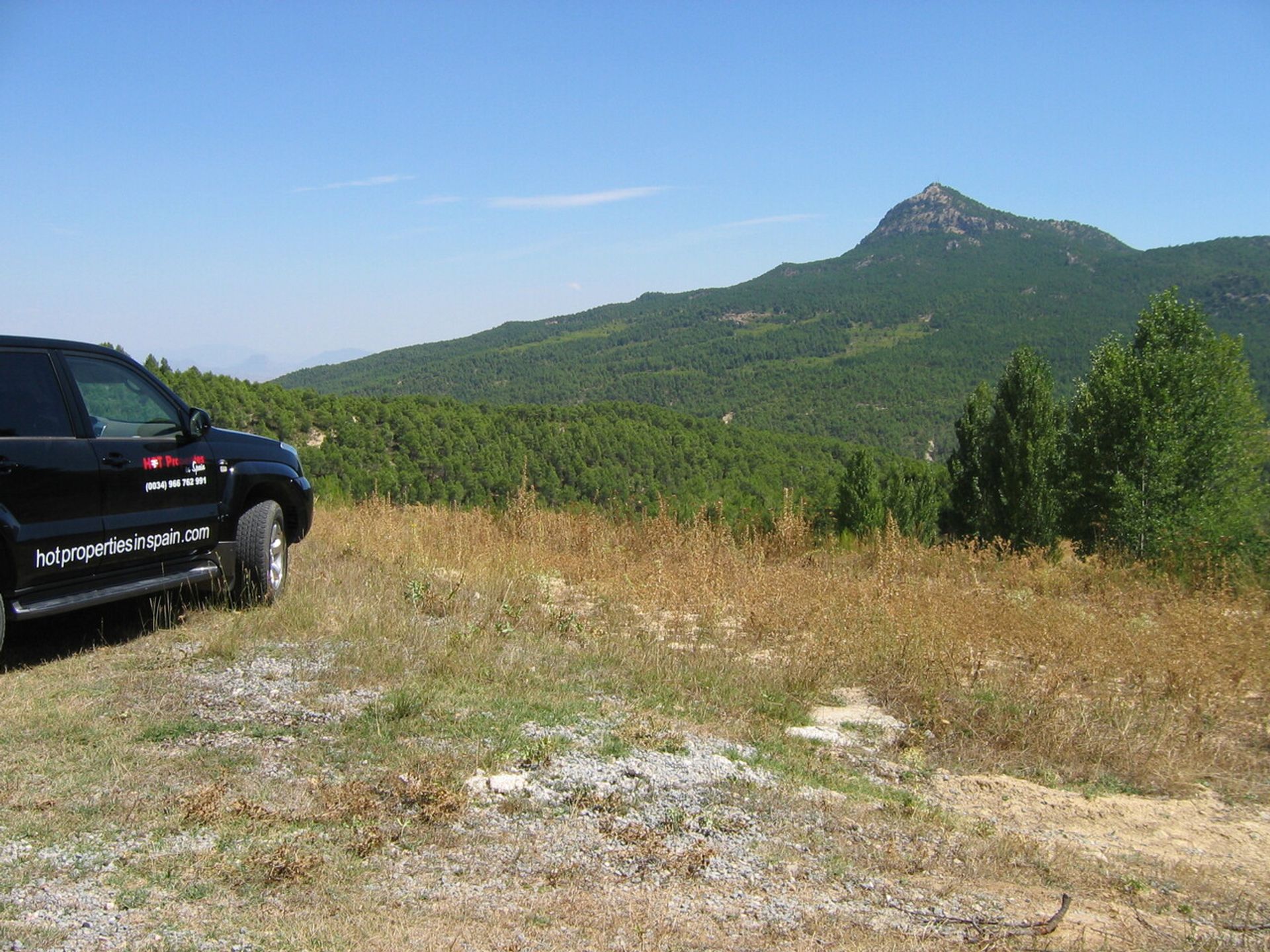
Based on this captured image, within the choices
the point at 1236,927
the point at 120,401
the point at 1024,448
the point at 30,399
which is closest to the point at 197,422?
the point at 120,401

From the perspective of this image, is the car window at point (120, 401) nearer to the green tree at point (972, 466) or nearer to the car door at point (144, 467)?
the car door at point (144, 467)

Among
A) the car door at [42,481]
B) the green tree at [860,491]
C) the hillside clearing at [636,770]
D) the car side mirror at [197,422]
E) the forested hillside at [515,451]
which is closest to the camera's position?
the hillside clearing at [636,770]

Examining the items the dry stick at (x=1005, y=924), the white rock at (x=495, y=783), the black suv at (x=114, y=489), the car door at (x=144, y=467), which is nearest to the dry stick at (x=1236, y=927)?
the dry stick at (x=1005, y=924)

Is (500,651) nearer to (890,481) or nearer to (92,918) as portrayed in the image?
(92,918)

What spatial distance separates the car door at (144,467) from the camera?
17.4 feet

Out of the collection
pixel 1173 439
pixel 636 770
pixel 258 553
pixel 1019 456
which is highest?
pixel 258 553

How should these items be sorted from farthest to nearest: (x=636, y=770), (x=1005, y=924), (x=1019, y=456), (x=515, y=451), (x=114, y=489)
→ (x=515, y=451)
(x=1019, y=456)
(x=114, y=489)
(x=636, y=770)
(x=1005, y=924)

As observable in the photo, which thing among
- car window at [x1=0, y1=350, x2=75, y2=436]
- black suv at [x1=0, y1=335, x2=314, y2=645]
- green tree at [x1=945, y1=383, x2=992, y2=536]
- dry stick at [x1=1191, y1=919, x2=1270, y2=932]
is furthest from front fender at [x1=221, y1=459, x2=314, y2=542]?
green tree at [x1=945, y1=383, x2=992, y2=536]

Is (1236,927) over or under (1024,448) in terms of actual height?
over

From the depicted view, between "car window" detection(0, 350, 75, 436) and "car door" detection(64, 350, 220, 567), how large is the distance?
0.16m

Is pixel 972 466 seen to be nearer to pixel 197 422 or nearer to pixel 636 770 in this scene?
pixel 197 422

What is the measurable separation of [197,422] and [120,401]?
50 centimetres

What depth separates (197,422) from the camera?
601cm

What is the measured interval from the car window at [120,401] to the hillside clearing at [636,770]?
1385 mm
